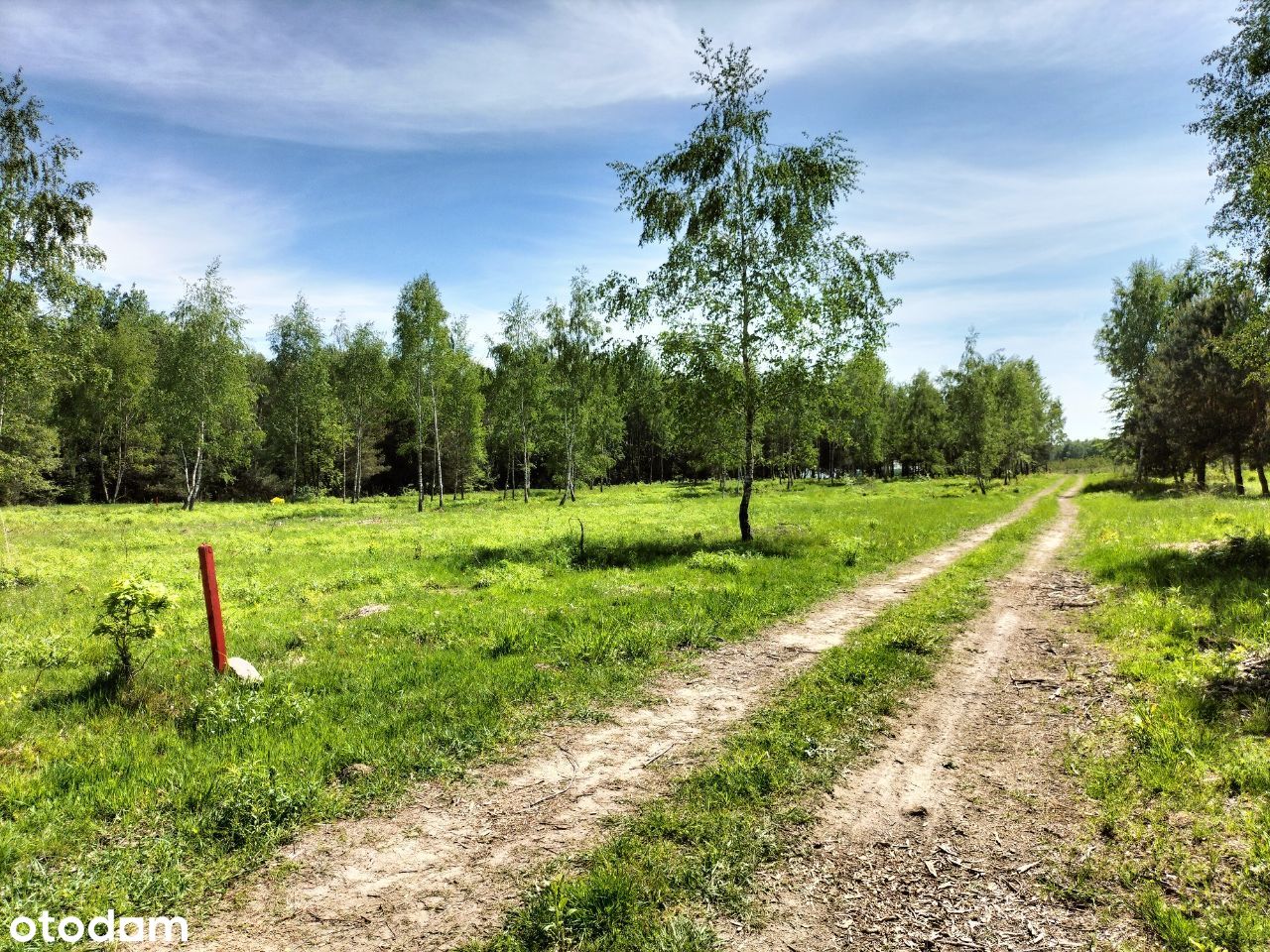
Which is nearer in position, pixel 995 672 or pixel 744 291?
pixel 995 672

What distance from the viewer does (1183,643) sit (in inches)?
383

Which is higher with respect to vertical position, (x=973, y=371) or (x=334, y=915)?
(x=973, y=371)

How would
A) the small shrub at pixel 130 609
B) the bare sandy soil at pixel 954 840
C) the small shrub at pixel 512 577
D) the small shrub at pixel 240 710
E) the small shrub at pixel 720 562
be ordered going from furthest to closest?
1. the small shrub at pixel 720 562
2. the small shrub at pixel 512 577
3. the small shrub at pixel 130 609
4. the small shrub at pixel 240 710
5. the bare sandy soil at pixel 954 840

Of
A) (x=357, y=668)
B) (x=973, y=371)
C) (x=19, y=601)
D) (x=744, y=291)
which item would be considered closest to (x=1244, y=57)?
(x=744, y=291)

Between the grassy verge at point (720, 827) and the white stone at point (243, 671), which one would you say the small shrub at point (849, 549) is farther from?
the white stone at point (243, 671)

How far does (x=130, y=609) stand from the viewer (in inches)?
356

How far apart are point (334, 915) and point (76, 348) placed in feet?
128

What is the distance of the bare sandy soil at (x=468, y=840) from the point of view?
4.46m

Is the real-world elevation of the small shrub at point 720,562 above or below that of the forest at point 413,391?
below

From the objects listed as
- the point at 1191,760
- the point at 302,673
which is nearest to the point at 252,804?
the point at 302,673

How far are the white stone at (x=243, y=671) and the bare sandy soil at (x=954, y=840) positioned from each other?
8.33 meters

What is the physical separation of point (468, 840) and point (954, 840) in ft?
14.9

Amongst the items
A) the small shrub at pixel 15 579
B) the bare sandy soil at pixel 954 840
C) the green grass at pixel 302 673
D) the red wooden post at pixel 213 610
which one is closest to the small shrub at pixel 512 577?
the green grass at pixel 302 673

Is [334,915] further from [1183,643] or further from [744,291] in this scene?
[744,291]
